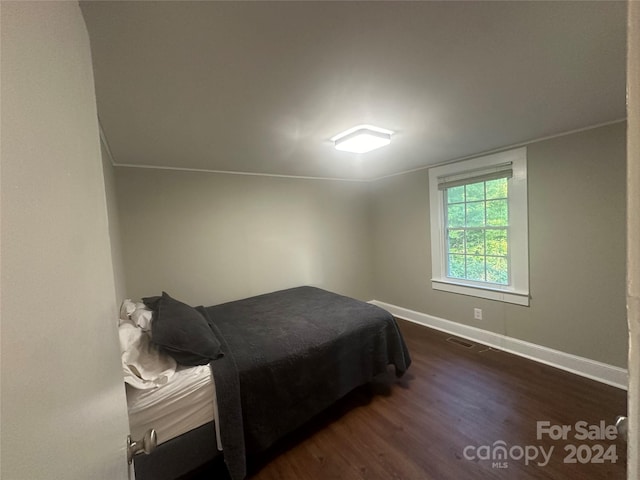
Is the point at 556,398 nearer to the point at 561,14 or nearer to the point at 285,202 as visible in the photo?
the point at 561,14

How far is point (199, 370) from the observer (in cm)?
163

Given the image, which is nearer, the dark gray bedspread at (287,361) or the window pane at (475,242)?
the dark gray bedspread at (287,361)

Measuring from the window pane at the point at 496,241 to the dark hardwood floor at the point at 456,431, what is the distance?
3.77 ft

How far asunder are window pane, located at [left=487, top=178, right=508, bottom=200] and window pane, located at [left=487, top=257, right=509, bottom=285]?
A: 70 centimetres

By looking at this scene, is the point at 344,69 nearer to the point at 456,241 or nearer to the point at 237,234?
the point at 237,234

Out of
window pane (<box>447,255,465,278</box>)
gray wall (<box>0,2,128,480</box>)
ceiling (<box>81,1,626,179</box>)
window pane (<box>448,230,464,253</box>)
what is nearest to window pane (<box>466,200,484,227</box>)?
window pane (<box>448,230,464,253</box>)

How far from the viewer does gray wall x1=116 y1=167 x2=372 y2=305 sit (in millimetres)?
2803

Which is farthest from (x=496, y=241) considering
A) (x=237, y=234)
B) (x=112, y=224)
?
(x=112, y=224)

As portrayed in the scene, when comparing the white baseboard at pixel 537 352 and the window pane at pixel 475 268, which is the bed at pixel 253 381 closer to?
the white baseboard at pixel 537 352

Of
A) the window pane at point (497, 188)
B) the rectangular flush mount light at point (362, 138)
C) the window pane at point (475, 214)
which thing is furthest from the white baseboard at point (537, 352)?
the rectangular flush mount light at point (362, 138)

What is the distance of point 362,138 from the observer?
216 centimetres

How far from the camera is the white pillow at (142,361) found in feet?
4.82

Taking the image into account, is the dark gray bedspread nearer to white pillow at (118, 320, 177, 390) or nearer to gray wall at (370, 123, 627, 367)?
white pillow at (118, 320, 177, 390)

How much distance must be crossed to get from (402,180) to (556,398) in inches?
111
